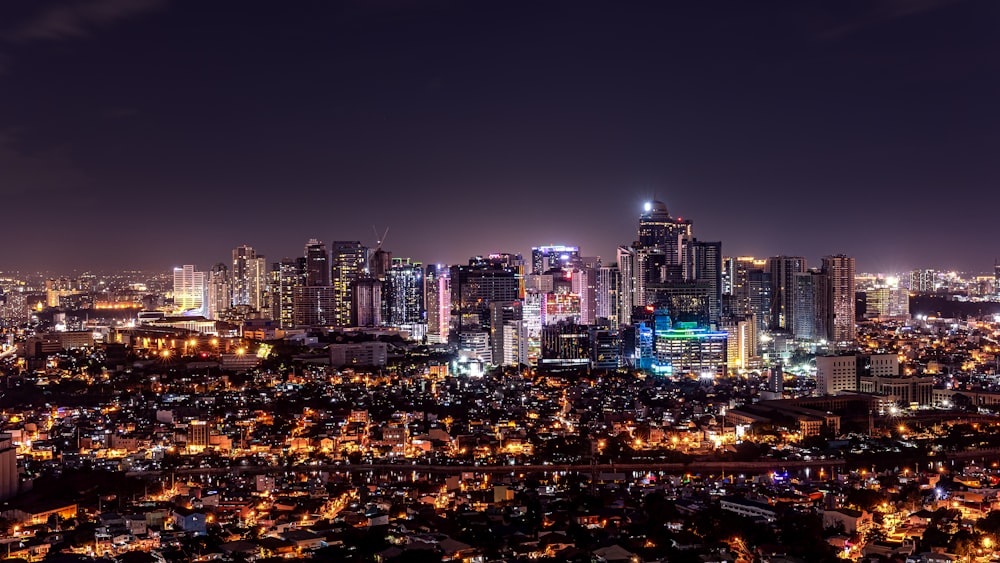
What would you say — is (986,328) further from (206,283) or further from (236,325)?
(206,283)

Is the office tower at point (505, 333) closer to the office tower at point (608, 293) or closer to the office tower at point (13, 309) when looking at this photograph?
the office tower at point (608, 293)

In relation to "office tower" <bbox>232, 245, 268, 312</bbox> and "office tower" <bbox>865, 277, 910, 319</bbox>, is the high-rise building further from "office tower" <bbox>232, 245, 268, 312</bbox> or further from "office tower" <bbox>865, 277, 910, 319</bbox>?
"office tower" <bbox>232, 245, 268, 312</bbox>

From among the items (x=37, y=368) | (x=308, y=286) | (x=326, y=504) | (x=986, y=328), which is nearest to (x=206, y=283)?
(x=308, y=286)

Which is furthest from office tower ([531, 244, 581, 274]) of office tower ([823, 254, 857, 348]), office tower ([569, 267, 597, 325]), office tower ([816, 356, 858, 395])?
office tower ([816, 356, 858, 395])

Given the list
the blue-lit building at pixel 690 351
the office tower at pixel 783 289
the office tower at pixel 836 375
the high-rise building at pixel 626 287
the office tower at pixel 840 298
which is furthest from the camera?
the high-rise building at pixel 626 287

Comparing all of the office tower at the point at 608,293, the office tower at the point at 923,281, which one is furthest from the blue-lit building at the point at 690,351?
the office tower at the point at 923,281
